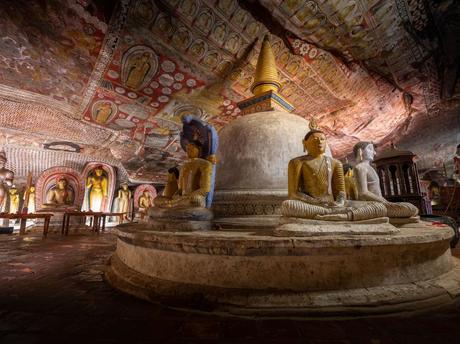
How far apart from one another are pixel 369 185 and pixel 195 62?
5363mm

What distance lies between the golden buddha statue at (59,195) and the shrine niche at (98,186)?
2.59 ft

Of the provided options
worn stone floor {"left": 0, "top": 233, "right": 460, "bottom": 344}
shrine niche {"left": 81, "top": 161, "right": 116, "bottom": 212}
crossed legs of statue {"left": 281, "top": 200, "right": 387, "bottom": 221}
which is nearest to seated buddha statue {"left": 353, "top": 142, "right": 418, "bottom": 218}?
crossed legs of statue {"left": 281, "top": 200, "right": 387, "bottom": 221}

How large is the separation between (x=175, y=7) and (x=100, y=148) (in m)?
6.79

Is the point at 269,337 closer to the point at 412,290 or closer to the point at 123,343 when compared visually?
the point at 123,343

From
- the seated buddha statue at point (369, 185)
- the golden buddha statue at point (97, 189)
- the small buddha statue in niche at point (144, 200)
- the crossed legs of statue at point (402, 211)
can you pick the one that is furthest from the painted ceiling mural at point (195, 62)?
the crossed legs of statue at point (402, 211)

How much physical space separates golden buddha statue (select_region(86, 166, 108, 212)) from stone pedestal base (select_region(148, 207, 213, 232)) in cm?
1031

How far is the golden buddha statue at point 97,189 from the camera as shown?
10789 mm

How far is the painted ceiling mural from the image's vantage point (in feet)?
15.8

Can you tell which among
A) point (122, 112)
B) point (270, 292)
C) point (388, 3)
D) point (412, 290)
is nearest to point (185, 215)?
point (270, 292)

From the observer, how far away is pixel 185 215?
2.18 metres

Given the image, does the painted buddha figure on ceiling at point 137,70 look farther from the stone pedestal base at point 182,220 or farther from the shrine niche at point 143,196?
the shrine niche at point 143,196

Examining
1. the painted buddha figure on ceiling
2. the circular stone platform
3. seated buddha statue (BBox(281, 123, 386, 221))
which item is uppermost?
the painted buddha figure on ceiling

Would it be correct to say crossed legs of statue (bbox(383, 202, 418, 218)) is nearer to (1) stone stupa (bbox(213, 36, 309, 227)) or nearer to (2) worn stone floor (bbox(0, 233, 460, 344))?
(1) stone stupa (bbox(213, 36, 309, 227))

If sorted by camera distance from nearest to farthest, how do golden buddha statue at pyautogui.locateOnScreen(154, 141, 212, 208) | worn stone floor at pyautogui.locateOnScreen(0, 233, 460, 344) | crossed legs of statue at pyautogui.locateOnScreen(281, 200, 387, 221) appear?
worn stone floor at pyautogui.locateOnScreen(0, 233, 460, 344)
crossed legs of statue at pyautogui.locateOnScreen(281, 200, 387, 221)
golden buddha statue at pyautogui.locateOnScreen(154, 141, 212, 208)
